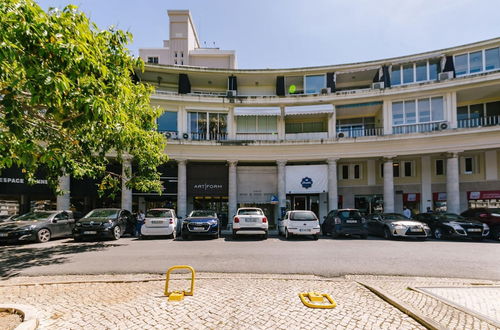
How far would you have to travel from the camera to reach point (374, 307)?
425 centimetres

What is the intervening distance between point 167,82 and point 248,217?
52.1 ft

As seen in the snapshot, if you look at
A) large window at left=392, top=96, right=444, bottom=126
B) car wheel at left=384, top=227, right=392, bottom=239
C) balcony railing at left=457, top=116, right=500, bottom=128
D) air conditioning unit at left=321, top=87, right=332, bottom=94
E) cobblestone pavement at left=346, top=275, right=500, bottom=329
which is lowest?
car wheel at left=384, top=227, right=392, bottom=239

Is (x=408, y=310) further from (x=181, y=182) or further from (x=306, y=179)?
(x=181, y=182)

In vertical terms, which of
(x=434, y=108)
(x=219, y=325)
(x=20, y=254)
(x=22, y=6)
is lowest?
(x=20, y=254)

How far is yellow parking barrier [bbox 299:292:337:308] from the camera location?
4.19 meters

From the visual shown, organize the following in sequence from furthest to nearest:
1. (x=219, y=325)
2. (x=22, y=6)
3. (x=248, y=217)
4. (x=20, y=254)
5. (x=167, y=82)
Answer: (x=167, y=82) < (x=248, y=217) < (x=20, y=254) < (x=22, y=6) < (x=219, y=325)

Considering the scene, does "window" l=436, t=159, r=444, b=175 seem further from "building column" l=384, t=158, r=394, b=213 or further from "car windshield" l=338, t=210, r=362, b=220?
"car windshield" l=338, t=210, r=362, b=220

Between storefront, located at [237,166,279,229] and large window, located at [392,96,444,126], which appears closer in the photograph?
large window, located at [392,96,444,126]

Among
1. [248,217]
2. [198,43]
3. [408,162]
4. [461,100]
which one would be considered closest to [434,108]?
[461,100]

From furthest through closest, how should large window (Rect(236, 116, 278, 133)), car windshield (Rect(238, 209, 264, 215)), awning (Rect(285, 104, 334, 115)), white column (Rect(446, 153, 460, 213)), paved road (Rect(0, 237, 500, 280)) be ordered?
large window (Rect(236, 116, 278, 133))
awning (Rect(285, 104, 334, 115))
white column (Rect(446, 153, 460, 213))
car windshield (Rect(238, 209, 264, 215))
paved road (Rect(0, 237, 500, 280))

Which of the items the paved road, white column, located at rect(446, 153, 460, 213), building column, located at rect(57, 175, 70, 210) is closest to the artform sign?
white column, located at rect(446, 153, 460, 213)

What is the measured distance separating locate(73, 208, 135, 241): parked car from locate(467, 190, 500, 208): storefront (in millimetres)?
24943

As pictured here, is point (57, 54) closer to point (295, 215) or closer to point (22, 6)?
point (22, 6)

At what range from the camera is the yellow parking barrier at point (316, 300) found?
4188 mm
